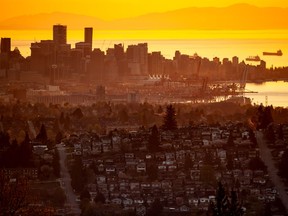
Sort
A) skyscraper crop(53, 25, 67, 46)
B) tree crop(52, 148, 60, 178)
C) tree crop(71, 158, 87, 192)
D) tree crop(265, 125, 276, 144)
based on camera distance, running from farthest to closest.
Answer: skyscraper crop(53, 25, 67, 46) → tree crop(265, 125, 276, 144) → tree crop(52, 148, 60, 178) → tree crop(71, 158, 87, 192)

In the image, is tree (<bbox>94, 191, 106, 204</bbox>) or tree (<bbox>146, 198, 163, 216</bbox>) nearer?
tree (<bbox>146, 198, 163, 216</bbox>)

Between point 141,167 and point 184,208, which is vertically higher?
point 141,167

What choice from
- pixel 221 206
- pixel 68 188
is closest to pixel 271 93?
pixel 68 188

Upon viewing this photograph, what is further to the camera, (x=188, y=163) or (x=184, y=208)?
(x=188, y=163)

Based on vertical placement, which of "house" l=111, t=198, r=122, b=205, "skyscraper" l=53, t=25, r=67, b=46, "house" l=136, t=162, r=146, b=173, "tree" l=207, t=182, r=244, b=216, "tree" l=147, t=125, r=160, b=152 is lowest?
"house" l=111, t=198, r=122, b=205

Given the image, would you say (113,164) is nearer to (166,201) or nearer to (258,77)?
(166,201)

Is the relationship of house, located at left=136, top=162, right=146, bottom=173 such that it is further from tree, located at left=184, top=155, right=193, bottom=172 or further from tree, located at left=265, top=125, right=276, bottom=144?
tree, located at left=265, top=125, right=276, bottom=144

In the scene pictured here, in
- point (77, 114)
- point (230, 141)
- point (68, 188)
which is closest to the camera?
point (68, 188)

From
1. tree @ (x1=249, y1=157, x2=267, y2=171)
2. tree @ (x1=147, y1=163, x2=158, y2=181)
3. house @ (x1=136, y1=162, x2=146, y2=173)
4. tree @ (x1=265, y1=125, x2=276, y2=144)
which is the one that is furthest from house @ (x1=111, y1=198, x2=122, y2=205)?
tree @ (x1=265, y1=125, x2=276, y2=144)

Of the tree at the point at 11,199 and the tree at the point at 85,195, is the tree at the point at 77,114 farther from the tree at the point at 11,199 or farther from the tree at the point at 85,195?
the tree at the point at 11,199

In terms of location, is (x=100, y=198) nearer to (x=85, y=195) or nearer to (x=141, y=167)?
(x=85, y=195)

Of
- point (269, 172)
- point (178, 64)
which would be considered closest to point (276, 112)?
point (269, 172)
